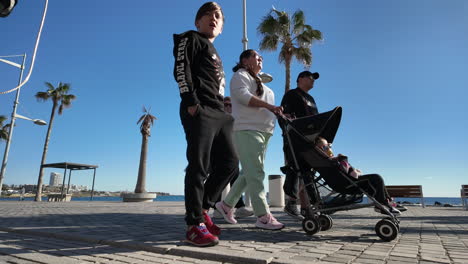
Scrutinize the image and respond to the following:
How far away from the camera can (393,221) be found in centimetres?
273

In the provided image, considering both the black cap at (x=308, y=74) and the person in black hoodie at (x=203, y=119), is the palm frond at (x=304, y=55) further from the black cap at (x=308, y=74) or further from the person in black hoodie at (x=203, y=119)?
the person in black hoodie at (x=203, y=119)

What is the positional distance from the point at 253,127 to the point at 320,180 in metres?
1.01

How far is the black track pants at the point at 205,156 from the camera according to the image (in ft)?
8.10

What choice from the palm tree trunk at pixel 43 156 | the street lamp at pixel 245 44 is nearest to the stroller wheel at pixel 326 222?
the street lamp at pixel 245 44

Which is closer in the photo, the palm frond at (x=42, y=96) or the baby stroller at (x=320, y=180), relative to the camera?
the baby stroller at (x=320, y=180)

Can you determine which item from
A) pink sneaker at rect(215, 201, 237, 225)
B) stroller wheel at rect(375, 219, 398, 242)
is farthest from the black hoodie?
stroller wheel at rect(375, 219, 398, 242)

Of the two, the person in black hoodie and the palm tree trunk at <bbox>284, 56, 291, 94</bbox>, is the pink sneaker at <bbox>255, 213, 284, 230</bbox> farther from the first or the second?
the palm tree trunk at <bbox>284, 56, 291, 94</bbox>

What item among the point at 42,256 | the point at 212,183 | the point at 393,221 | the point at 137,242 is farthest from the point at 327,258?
the point at 42,256

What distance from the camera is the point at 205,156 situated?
8.59 ft

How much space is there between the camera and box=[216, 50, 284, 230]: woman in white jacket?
3203mm

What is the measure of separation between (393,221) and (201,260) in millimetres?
1994

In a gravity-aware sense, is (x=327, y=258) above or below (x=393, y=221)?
below

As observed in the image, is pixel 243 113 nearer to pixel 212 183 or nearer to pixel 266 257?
pixel 212 183

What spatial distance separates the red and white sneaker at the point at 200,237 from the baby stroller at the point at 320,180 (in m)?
1.20
